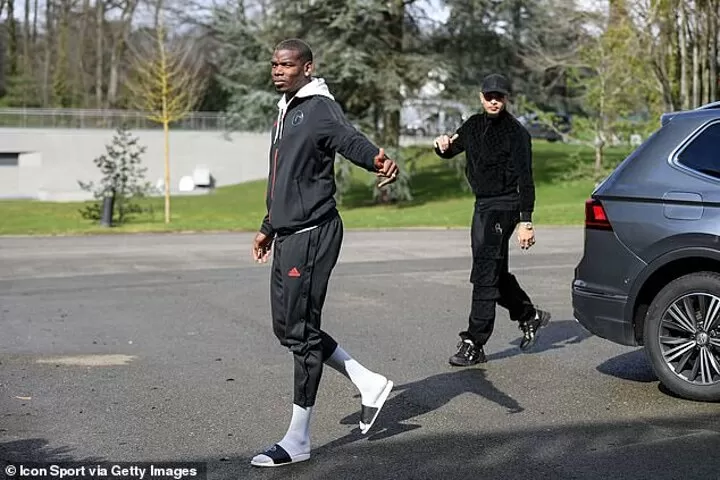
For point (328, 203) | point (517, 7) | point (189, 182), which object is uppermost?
point (517, 7)

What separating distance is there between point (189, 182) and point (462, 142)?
45563 millimetres

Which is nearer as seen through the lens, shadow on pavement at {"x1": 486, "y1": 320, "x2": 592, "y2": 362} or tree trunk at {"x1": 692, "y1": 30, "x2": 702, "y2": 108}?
shadow on pavement at {"x1": 486, "y1": 320, "x2": 592, "y2": 362}

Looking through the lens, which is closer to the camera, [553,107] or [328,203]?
[328,203]

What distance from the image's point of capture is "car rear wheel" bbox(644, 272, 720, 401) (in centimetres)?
629

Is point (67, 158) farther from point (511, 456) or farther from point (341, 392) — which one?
point (511, 456)

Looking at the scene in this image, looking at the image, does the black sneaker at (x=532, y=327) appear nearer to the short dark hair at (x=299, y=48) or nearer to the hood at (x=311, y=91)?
the hood at (x=311, y=91)

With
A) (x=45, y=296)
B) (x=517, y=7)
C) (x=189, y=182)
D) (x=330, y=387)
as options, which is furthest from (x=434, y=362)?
(x=189, y=182)

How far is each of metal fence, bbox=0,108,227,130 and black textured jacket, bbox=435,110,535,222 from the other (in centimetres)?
4600

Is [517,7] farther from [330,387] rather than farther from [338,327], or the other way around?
[330,387]

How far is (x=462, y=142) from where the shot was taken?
7441 mm

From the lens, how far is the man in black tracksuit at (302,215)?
5105 millimetres

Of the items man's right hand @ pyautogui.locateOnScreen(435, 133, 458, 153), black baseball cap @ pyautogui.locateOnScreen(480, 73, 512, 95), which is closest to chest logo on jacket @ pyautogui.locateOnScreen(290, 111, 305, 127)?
man's right hand @ pyautogui.locateOnScreen(435, 133, 458, 153)

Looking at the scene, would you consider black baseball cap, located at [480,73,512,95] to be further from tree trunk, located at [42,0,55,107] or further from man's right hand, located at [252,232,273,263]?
tree trunk, located at [42,0,55,107]

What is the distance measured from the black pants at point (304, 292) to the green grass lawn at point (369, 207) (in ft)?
62.6
